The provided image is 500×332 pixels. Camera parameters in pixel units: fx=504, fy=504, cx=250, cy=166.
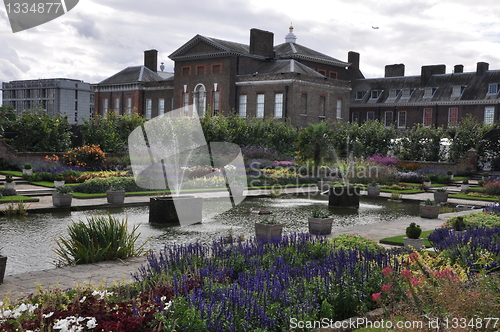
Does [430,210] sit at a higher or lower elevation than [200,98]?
lower

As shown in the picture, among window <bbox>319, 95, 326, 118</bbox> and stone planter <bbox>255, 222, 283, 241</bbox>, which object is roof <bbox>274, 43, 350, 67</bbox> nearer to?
window <bbox>319, 95, 326, 118</bbox>

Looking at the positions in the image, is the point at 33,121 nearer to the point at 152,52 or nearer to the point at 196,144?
the point at 196,144

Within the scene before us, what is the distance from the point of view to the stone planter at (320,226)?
12.4 metres

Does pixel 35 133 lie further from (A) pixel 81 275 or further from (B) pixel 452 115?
(B) pixel 452 115

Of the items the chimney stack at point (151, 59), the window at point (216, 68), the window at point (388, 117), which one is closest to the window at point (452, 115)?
the window at point (388, 117)

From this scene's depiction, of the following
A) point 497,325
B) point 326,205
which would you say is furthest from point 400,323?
point 326,205

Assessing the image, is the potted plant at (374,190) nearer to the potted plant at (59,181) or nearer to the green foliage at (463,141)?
the potted plant at (59,181)

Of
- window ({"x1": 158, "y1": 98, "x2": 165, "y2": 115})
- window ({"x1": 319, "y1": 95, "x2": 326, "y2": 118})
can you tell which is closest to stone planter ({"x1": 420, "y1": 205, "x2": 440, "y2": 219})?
window ({"x1": 319, "y1": 95, "x2": 326, "y2": 118})

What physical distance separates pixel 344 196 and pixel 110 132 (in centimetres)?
2163

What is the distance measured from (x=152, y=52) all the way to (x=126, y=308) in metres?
62.6

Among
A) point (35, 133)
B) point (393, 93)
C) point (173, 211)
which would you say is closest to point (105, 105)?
point (35, 133)

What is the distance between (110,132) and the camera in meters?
35.8

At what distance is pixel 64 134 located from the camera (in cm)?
3331

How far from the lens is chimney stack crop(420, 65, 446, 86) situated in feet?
181
